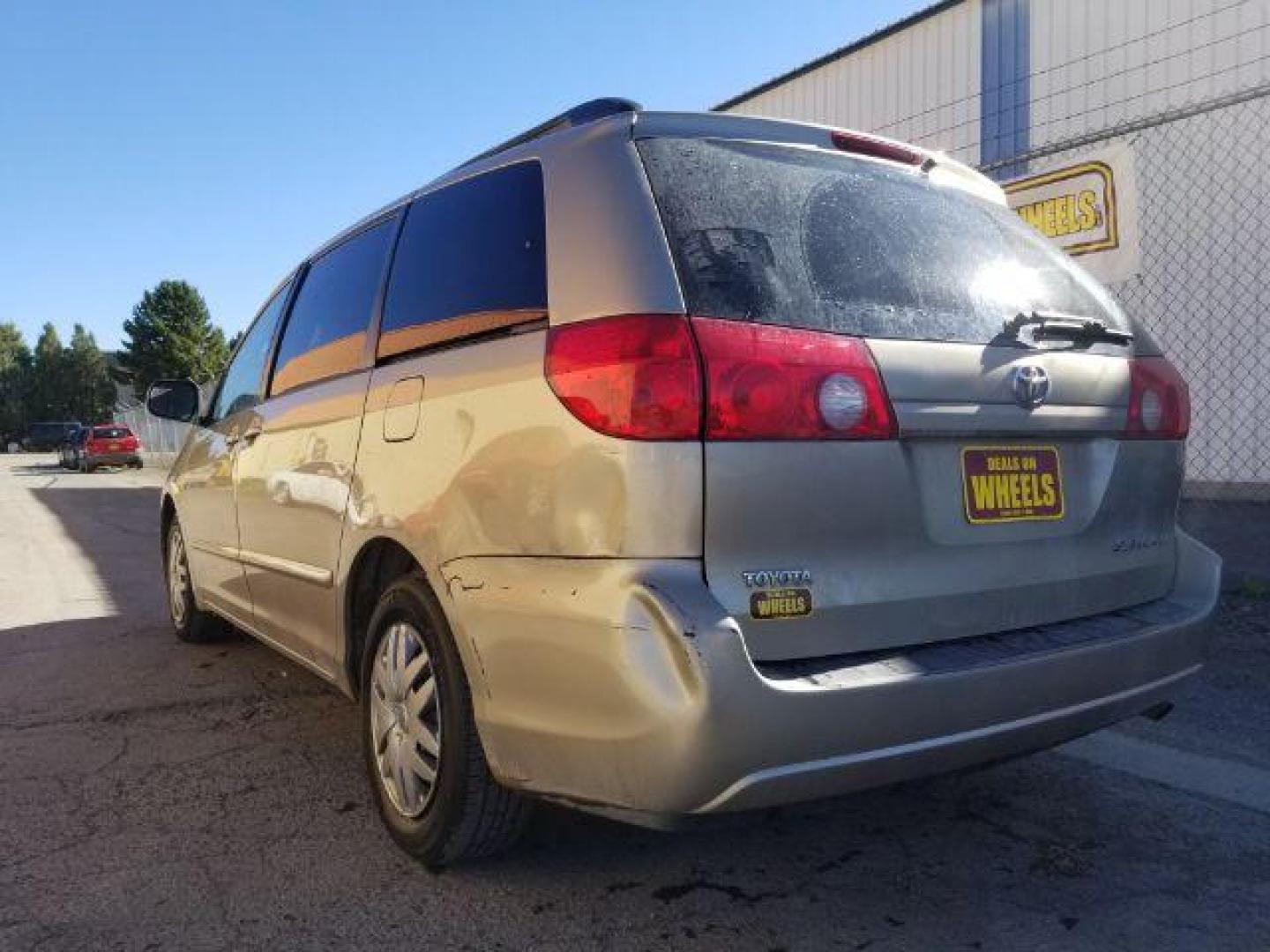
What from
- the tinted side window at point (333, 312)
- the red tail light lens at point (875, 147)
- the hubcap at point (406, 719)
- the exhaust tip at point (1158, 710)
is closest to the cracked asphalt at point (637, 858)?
the exhaust tip at point (1158, 710)

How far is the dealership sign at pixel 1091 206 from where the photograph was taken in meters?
5.63

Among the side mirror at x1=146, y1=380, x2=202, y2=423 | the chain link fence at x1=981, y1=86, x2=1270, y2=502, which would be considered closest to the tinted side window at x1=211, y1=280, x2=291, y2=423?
the side mirror at x1=146, y1=380, x2=202, y2=423

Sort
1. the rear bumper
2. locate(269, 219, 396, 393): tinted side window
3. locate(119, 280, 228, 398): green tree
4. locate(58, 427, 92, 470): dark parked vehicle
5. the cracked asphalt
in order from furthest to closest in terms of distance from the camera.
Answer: locate(119, 280, 228, 398): green tree
locate(58, 427, 92, 470): dark parked vehicle
locate(269, 219, 396, 393): tinted side window
the cracked asphalt
the rear bumper

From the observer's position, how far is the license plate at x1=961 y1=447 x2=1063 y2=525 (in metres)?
2.34

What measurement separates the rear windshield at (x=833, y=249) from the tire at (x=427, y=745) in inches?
42.5

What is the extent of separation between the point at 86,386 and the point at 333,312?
93.4 metres

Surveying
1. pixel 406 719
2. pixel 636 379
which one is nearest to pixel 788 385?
pixel 636 379

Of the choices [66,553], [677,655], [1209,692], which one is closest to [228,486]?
[677,655]

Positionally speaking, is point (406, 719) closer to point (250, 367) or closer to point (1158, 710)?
point (1158, 710)

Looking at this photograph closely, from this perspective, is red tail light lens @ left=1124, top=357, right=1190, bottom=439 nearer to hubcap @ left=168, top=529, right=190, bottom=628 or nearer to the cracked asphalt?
the cracked asphalt

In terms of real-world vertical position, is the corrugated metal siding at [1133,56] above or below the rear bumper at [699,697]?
above

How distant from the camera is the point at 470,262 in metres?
2.76

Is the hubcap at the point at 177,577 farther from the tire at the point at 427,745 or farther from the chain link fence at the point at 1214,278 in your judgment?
the chain link fence at the point at 1214,278

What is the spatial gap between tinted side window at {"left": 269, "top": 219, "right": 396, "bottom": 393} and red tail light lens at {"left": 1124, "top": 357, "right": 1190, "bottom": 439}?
87.3 inches
